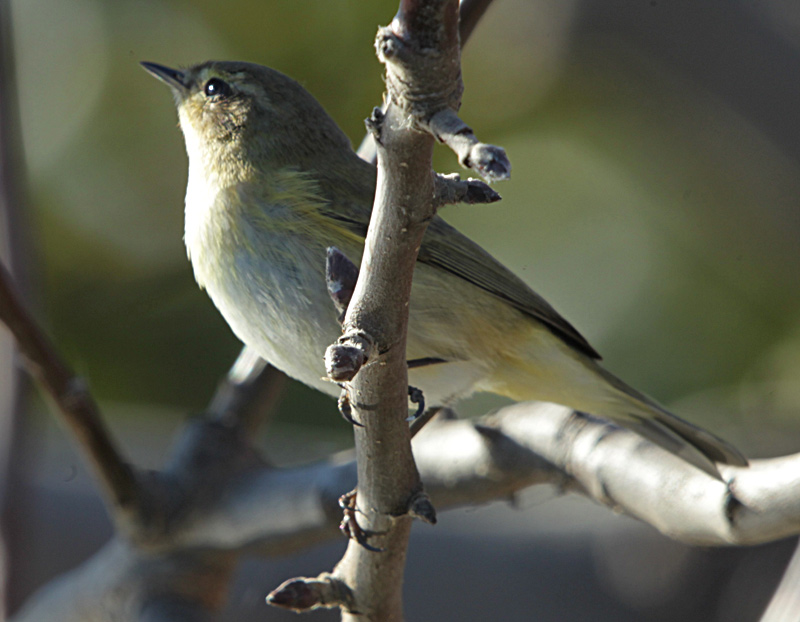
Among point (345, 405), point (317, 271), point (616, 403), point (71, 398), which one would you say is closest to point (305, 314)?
point (317, 271)

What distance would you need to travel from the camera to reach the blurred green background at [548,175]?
3.73 meters

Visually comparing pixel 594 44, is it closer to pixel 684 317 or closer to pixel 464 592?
pixel 684 317

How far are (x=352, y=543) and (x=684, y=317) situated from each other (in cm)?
243

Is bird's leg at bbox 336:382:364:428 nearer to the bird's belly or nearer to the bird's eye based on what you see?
the bird's belly

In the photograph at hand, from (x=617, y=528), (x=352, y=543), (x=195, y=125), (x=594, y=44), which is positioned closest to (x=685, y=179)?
(x=594, y=44)

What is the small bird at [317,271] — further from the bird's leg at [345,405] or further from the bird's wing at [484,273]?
the bird's leg at [345,405]

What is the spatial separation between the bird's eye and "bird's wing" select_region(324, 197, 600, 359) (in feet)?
2.16

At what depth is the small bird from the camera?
212 centimetres

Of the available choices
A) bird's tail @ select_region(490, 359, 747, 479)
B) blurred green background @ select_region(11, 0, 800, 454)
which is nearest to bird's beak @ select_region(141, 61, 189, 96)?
blurred green background @ select_region(11, 0, 800, 454)

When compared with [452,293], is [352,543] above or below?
below

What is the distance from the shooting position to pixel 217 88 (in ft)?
8.49

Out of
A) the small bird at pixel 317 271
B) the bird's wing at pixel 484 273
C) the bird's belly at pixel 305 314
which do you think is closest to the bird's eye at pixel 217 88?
the small bird at pixel 317 271

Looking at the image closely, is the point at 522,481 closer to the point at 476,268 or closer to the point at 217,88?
the point at 476,268

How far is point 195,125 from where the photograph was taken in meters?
2.59
